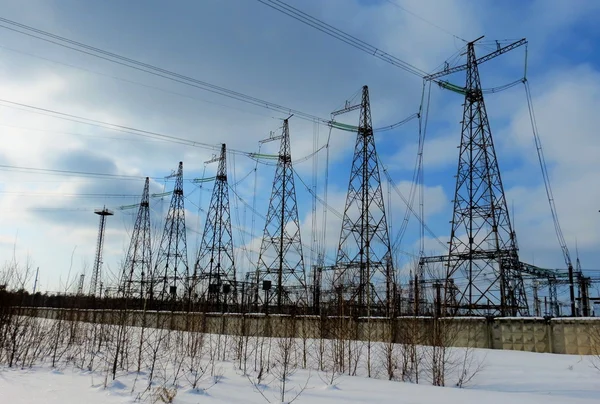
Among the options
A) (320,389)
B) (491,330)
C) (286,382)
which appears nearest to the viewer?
(320,389)

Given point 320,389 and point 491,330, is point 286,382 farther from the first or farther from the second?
point 491,330

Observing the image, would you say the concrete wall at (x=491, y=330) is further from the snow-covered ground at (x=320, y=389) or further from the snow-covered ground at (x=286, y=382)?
the snow-covered ground at (x=320, y=389)

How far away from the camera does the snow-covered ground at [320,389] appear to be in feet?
31.4

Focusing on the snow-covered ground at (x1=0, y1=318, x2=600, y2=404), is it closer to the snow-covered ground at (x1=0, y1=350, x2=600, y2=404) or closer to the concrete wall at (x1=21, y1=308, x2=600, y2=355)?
the snow-covered ground at (x1=0, y1=350, x2=600, y2=404)

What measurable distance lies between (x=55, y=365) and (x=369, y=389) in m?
9.74

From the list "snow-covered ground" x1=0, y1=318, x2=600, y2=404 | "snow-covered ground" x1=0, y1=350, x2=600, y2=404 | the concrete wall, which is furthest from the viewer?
the concrete wall

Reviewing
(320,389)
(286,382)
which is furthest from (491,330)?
(320,389)

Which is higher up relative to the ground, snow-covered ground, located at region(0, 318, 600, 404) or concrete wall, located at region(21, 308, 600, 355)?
concrete wall, located at region(21, 308, 600, 355)

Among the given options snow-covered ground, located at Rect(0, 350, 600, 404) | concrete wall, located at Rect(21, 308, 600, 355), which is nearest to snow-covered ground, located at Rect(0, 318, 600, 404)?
snow-covered ground, located at Rect(0, 350, 600, 404)

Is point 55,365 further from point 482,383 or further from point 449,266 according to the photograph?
point 449,266

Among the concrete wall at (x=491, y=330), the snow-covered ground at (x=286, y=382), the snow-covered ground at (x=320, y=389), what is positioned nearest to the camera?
the snow-covered ground at (x=320, y=389)

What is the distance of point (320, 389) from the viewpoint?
1105 centimetres

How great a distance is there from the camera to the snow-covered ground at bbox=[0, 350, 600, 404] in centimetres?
957

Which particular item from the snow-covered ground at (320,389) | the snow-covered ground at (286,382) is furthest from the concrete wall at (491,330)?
the snow-covered ground at (320,389)
